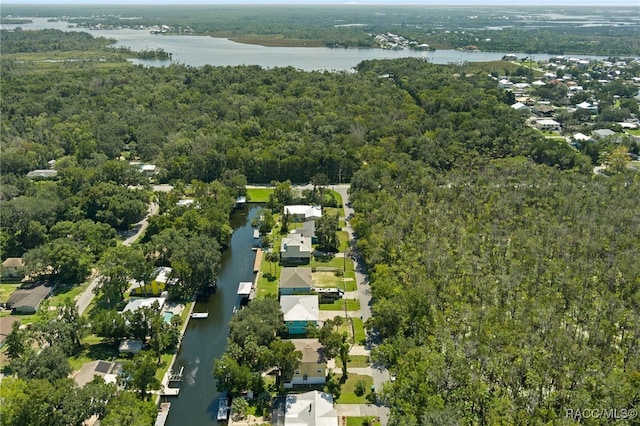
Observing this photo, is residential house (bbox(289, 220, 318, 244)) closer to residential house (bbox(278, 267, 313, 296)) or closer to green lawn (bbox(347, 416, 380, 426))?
residential house (bbox(278, 267, 313, 296))

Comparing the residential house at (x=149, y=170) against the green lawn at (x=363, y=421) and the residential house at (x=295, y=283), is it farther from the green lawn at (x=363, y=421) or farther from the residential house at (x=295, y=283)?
the green lawn at (x=363, y=421)

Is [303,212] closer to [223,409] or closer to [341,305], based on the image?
[341,305]

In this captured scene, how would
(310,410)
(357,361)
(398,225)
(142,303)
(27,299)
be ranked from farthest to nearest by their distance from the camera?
(398,225) → (27,299) → (142,303) → (357,361) → (310,410)

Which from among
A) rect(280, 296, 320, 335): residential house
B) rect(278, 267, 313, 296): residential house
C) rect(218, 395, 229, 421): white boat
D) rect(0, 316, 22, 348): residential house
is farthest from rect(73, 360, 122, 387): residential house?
rect(278, 267, 313, 296): residential house

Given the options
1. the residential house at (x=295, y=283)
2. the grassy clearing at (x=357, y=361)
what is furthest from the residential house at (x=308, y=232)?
the grassy clearing at (x=357, y=361)

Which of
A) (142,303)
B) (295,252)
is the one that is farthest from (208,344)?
(295,252)

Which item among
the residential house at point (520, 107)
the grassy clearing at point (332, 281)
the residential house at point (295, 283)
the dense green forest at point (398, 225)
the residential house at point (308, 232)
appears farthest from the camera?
the residential house at point (520, 107)
